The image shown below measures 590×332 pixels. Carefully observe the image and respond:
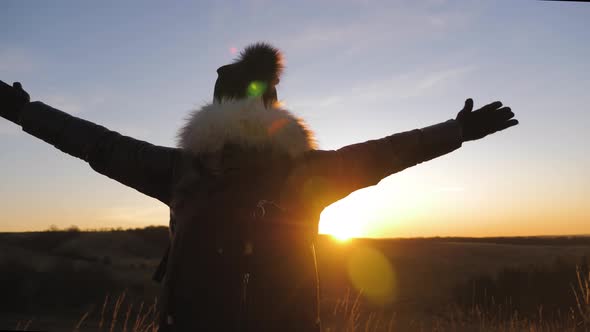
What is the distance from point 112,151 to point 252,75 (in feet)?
2.58

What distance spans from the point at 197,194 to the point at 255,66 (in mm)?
784

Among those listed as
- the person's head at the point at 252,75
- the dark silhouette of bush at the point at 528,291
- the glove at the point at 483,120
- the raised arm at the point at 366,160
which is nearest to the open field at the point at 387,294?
the dark silhouette of bush at the point at 528,291

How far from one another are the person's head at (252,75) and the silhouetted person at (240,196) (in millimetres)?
91

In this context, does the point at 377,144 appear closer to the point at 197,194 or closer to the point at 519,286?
the point at 197,194

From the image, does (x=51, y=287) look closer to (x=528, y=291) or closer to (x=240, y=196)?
(x=528, y=291)

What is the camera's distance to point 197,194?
241 centimetres

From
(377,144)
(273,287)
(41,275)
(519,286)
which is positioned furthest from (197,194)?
(41,275)

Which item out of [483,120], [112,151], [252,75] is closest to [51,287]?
[112,151]

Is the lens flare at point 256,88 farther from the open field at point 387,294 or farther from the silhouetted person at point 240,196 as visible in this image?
the open field at point 387,294

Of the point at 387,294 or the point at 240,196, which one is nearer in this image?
the point at 240,196

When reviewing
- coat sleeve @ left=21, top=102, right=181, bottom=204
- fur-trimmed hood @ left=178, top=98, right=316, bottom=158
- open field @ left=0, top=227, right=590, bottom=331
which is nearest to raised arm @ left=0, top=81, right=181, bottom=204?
coat sleeve @ left=21, top=102, right=181, bottom=204

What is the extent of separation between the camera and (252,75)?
9.19 ft

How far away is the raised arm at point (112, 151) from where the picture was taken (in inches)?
102

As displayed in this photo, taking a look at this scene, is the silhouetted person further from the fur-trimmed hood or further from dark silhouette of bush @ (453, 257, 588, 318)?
dark silhouette of bush @ (453, 257, 588, 318)
